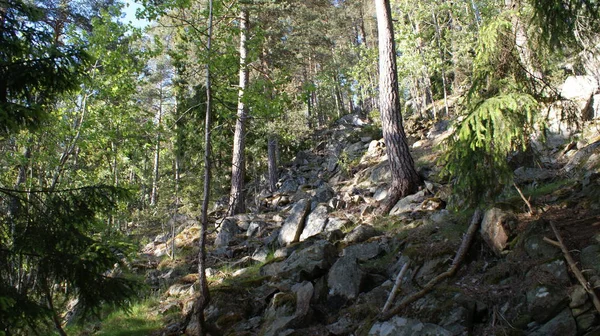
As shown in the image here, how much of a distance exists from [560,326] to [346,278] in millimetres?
2991

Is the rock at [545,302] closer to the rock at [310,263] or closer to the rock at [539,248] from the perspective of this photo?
the rock at [539,248]

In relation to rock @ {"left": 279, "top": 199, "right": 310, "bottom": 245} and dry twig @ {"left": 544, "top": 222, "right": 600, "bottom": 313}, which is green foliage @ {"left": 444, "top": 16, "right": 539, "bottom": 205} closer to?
dry twig @ {"left": 544, "top": 222, "right": 600, "bottom": 313}

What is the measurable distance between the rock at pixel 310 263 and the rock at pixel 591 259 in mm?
3695

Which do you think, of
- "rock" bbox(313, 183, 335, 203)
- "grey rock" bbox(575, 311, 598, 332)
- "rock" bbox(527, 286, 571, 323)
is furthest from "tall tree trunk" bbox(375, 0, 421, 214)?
"grey rock" bbox(575, 311, 598, 332)

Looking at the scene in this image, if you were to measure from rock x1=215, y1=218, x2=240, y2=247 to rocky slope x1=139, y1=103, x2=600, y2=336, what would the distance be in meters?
0.04

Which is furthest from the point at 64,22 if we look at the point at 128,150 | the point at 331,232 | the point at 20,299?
the point at 20,299

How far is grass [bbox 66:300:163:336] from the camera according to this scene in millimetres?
7695

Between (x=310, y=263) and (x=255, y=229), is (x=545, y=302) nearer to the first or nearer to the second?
(x=310, y=263)

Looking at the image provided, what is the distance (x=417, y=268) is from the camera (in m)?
5.75

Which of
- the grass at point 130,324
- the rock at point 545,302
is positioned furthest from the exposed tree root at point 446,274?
the grass at point 130,324

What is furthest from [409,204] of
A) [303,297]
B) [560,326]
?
[560,326]

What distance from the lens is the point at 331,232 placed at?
8719 mm

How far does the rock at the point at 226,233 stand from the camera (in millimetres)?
11898

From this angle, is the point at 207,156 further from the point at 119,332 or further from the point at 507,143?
the point at 507,143
